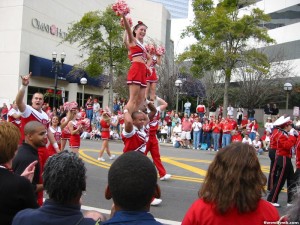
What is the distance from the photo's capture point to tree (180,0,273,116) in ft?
86.5

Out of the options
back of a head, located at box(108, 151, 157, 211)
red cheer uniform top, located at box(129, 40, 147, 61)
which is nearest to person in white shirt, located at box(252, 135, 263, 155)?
red cheer uniform top, located at box(129, 40, 147, 61)

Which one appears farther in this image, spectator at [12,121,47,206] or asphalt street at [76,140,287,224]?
asphalt street at [76,140,287,224]

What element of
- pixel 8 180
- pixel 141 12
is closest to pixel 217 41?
pixel 8 180

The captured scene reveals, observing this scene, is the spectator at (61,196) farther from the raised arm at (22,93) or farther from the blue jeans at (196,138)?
the blue jeans at (196,138)

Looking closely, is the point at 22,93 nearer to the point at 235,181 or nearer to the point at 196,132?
the point at 235,181

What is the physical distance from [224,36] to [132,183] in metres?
25.8

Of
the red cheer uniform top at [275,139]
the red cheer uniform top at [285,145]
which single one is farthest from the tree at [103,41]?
the red cheer uniform top at [285,145]

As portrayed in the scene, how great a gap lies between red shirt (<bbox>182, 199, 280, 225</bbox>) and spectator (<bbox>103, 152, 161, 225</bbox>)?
20.1 inches

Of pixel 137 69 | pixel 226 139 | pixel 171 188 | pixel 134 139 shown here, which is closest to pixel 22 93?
pixel 134 139

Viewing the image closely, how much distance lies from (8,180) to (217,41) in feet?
81.9

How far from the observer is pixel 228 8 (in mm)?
27672

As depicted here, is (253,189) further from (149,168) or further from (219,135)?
(219,135)

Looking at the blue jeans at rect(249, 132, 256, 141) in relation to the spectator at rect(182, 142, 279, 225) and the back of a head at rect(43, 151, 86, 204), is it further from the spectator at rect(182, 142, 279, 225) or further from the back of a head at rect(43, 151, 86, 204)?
the back of a head at rect(43, 151, 86, 204)

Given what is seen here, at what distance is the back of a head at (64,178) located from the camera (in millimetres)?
Answer: 2662
